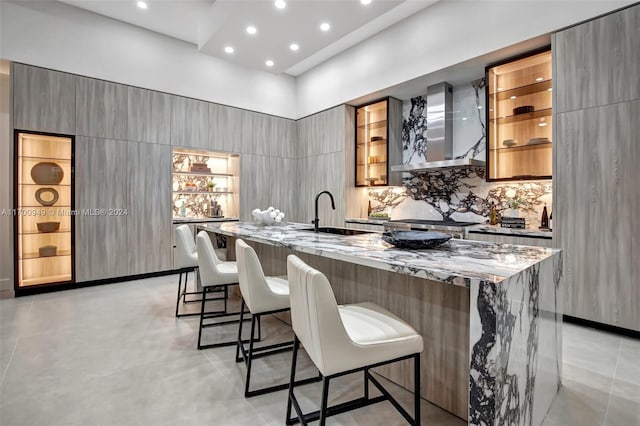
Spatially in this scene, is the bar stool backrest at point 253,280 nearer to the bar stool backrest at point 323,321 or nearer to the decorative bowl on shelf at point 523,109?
the bar stool backrest at point 323,321

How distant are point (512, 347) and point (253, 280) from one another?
131 cm

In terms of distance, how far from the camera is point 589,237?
3.04 m

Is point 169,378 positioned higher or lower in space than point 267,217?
lower

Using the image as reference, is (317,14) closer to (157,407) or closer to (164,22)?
(164,22)

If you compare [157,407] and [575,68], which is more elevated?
[575,68]

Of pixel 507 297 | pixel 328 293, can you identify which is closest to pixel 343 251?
pixel 328 293

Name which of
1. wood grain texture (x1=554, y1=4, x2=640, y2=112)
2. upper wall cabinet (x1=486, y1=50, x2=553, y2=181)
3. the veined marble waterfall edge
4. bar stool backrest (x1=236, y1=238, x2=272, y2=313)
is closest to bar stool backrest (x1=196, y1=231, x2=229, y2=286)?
bar stool backrest (x1=236, y1=238, x2=272, y2=313)

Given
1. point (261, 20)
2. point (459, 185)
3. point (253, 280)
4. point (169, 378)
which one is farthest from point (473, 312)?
point (261, 20)

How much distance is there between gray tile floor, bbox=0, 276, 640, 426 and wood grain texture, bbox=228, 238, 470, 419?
0.37 feet

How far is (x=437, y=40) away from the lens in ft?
13.6

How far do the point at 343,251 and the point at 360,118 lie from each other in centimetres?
429

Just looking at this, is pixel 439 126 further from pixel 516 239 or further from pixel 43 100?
pixel 43 100

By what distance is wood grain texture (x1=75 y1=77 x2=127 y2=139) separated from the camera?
4.43 meters

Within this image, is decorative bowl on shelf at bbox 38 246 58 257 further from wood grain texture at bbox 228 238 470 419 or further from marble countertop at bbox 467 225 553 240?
marble countertop at bbox 467 225 553 240
